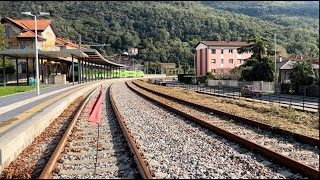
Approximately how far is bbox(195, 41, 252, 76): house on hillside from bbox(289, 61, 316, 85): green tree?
44.7m

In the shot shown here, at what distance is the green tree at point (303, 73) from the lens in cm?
4116

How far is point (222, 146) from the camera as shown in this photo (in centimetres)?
1041

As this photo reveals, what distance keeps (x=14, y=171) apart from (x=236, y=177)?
5.04 meters

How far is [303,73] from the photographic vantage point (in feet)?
136

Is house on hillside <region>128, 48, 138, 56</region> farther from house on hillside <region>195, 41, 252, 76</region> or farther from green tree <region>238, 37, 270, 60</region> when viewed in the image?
green tree <region>238, 37, 270, 60</region>

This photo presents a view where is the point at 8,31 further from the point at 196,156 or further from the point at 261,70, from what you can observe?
the point at 196,156

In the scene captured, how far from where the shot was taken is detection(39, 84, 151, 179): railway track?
7.87 metres

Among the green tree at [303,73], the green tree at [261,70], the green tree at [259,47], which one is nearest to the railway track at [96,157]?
the green tree at [303,73]

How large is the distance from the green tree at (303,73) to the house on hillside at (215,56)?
44706mm

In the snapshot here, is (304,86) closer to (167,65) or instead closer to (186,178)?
(186,178)

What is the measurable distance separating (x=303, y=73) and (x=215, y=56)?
51.0 m

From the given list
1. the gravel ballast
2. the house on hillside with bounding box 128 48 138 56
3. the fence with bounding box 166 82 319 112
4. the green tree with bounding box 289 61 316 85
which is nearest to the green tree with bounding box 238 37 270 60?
the green tree with bounding box 289 61 316 85

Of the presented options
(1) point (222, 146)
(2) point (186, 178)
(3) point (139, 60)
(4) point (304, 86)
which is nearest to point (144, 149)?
(1) point (222, 146)

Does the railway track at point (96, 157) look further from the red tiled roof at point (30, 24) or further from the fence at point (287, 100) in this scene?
the red tiled roof at point (30, 24)
